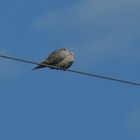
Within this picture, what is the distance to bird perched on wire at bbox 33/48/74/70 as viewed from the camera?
20.7 meters

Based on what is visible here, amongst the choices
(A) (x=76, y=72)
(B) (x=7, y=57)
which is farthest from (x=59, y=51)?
(B) (x=7, y=57)

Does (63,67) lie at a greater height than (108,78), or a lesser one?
greater

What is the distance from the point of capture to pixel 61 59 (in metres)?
21.0

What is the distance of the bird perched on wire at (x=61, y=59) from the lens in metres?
20.7

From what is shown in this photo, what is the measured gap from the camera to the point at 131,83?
13852mm

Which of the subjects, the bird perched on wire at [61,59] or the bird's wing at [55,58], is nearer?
the bird perched on wire at [61,59]

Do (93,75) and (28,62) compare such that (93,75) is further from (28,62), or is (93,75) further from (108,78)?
(28,62)

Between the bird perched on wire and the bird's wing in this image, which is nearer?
the bird perched on wire

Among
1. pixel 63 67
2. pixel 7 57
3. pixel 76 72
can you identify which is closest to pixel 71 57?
pixel 63 67

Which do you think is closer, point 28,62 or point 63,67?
point 28,62

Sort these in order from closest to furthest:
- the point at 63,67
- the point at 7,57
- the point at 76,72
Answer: the point at 7,57, the point at 76,72, the point at 63,67

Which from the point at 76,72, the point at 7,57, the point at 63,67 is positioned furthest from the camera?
the point at 63,67

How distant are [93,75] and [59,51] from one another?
24.8ft

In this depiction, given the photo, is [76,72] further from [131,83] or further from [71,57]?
[71,57]
